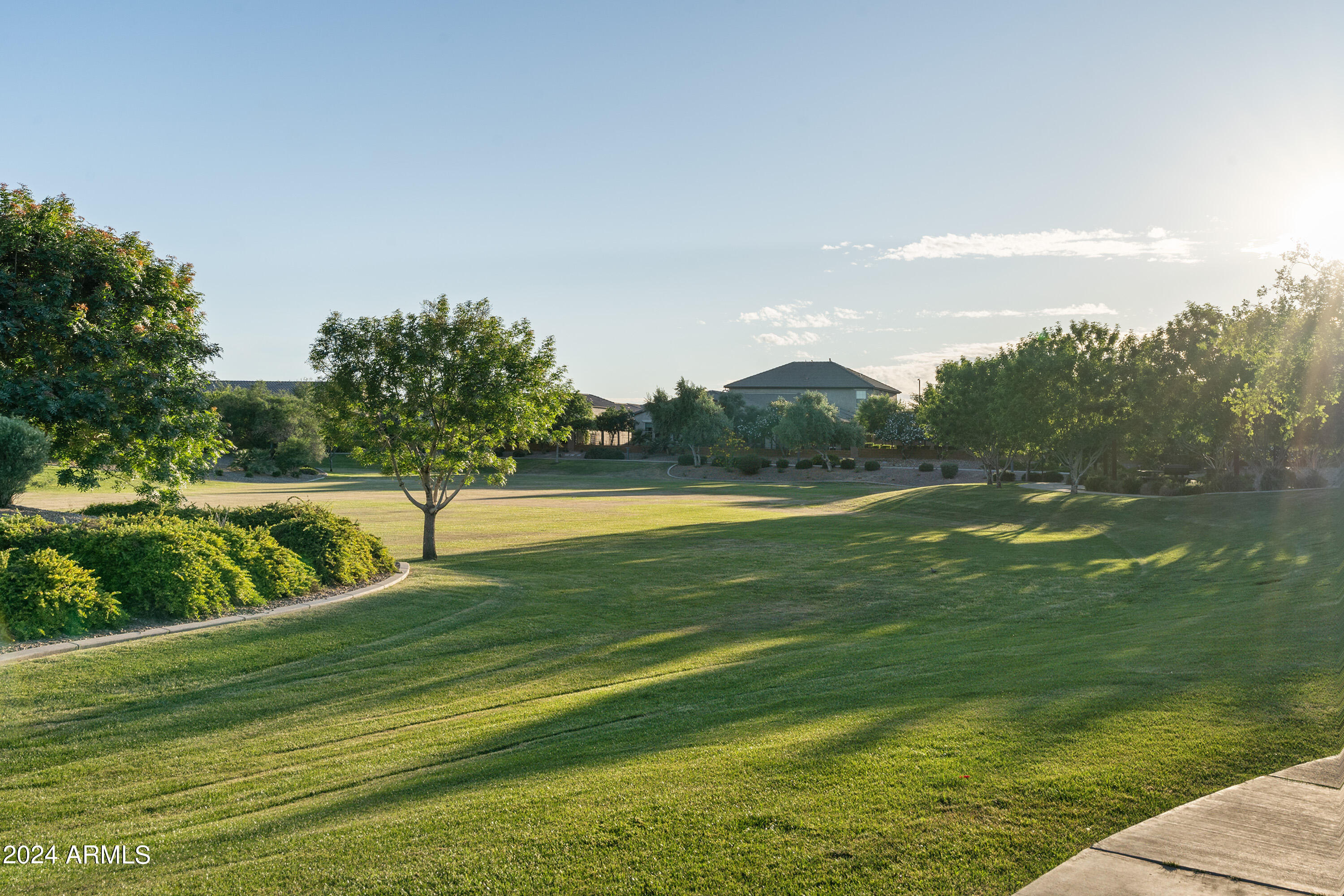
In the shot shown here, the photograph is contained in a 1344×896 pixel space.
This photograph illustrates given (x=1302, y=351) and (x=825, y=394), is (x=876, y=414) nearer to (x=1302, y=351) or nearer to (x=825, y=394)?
(x=825, y=394)

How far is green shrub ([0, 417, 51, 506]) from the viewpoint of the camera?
599 inches

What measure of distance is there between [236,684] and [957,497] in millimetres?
38776

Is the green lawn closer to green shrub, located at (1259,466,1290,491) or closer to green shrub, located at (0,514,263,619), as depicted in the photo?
green shrub, located at (0,514,263,619)

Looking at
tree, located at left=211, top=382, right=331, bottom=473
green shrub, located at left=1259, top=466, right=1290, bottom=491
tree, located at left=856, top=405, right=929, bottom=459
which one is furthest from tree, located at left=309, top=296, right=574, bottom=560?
tree, located at left=856, top=405, right=929, bottom=459

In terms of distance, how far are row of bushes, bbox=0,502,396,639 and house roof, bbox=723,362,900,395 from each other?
111618 mm

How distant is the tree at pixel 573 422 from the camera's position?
21.7 metres

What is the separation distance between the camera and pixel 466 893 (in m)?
4.07

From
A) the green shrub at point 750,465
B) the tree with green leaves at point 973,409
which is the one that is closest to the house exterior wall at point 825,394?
the green shrub at point 750,465

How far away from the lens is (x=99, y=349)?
17.5 meters

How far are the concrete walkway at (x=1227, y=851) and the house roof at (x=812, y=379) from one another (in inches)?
4687

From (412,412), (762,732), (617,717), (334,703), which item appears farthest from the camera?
(412,412)

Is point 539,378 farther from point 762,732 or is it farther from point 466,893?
point 466,893

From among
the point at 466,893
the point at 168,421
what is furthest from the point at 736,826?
the point at 168,421

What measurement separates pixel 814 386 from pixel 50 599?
384 ft
